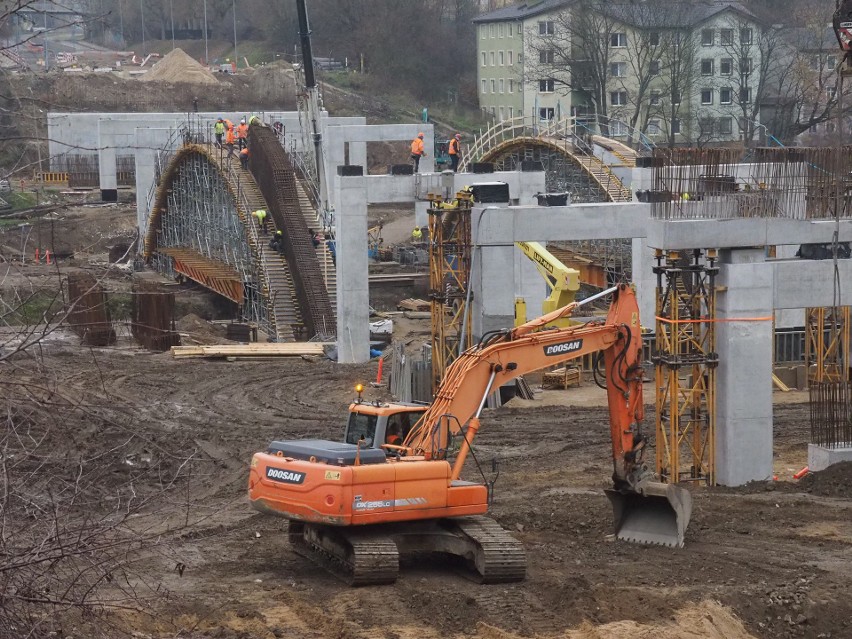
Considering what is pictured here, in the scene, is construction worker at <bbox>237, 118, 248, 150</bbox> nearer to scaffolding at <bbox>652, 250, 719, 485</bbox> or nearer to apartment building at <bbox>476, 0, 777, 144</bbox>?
apartment building at <bbox>476, 0, 777, 144</bbox>

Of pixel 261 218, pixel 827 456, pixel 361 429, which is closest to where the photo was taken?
pixel 361 429

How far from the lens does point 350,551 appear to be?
1466 centimetres

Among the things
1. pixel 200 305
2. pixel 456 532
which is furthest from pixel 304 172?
pixel 456 532

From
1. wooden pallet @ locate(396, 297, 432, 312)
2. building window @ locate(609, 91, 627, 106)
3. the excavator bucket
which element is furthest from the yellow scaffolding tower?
building window @ locate(609, 91, 627, 106)

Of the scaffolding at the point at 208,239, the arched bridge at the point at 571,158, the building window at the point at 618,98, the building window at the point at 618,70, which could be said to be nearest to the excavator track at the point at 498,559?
the scaffolding at the point at 208,239

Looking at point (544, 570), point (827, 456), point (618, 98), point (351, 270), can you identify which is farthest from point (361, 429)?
point (618, 98)

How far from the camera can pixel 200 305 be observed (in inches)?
1850

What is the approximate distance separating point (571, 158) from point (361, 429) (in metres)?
33.7

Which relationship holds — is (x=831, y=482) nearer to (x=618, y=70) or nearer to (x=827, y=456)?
(x=827, y=456)

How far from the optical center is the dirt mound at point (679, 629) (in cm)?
1302

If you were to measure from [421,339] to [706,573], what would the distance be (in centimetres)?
2443

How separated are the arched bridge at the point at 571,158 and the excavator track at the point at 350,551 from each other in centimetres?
2991

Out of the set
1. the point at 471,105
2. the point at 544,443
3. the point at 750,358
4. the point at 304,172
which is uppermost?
the point at 471,105

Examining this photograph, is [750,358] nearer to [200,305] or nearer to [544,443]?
[544,443]
